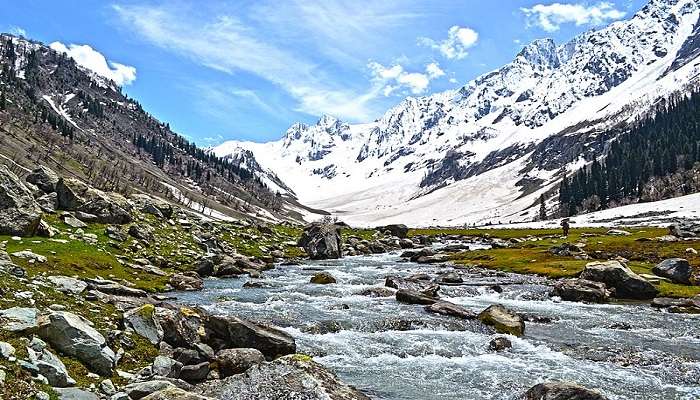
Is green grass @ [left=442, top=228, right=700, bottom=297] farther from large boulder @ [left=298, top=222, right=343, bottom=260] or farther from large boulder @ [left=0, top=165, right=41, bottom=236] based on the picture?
large boulder @ [left=0, top=165, right=41, bottom=236]

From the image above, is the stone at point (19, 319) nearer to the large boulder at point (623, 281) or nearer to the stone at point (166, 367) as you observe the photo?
the stone at point (166, 367)

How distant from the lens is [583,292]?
4541 cm

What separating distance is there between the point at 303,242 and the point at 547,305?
5281 centimetres

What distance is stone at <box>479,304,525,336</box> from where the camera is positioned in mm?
31188

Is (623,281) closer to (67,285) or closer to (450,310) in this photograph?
(450,310)

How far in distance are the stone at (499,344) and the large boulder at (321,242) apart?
5708 centimetres

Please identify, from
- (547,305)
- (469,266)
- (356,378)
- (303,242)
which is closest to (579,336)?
(547,305)

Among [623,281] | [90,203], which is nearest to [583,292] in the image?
[623,281]

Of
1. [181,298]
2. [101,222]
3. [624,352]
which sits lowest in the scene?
[624,352]

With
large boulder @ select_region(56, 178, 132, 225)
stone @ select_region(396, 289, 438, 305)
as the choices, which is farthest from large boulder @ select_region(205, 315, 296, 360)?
large boulder @ select_region(56, 178, 132, 225)

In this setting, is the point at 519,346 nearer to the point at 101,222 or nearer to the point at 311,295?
the point at 311,295

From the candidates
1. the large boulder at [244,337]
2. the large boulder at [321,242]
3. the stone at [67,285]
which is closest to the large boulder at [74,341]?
the large boulder at [244,337]

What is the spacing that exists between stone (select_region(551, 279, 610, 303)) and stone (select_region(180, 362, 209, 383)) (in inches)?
1440

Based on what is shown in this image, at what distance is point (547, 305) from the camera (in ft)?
140
